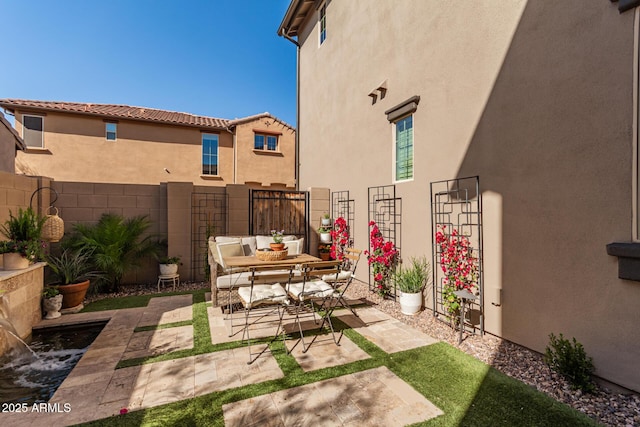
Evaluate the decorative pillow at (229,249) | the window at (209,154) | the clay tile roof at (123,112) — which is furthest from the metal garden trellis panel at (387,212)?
the clay tile roof at (123,112)

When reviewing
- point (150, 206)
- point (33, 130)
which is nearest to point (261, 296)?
point (150, 206)

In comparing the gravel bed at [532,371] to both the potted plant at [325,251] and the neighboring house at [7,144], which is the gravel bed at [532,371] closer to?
the potted plant at [325,251]

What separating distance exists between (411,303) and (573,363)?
214cm

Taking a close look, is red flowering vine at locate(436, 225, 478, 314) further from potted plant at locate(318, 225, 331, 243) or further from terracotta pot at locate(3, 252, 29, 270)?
terracotta pot at locate(3, 252, 29, 270)

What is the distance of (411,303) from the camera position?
4590 millimetres

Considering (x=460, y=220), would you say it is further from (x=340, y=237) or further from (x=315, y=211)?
(x=315, y=211)

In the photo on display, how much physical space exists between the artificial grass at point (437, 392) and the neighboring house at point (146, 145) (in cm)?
1018

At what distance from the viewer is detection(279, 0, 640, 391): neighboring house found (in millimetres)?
2566

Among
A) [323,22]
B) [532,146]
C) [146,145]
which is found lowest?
[532,146]

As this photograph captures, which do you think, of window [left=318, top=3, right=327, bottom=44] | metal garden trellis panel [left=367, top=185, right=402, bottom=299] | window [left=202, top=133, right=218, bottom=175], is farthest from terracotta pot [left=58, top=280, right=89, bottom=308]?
window [left=318, top=3, right=327, bottom=44]

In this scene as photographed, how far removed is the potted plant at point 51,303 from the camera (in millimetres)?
4375

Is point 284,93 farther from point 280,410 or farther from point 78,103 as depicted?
point 280,410

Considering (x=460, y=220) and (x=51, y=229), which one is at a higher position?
(x=460, y=220)

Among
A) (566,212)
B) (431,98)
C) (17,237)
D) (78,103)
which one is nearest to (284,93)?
(78,103)
